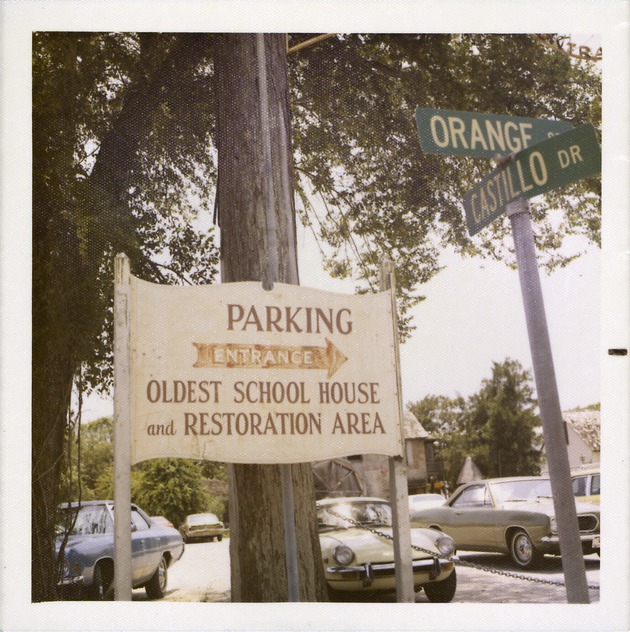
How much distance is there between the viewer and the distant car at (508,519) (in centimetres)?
794

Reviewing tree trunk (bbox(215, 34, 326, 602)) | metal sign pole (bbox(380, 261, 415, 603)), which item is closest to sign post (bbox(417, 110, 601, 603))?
Answer: metal sign pole (bbox(380, 261, 415, 603))

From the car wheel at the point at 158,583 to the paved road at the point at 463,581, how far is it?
→ 85mm

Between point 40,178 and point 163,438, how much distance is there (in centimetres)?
263

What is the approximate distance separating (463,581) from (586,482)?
244cm

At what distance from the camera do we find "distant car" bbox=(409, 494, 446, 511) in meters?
10.6

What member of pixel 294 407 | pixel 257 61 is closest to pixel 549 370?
pixel 294 407

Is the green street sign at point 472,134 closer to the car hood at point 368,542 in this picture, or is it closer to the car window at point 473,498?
the car hood at point 368,542

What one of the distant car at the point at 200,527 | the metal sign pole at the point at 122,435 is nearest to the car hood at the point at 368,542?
the distant car at the point at 200,527

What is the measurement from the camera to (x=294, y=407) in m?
3.44

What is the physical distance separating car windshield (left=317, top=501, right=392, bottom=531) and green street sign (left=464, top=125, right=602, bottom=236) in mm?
4458

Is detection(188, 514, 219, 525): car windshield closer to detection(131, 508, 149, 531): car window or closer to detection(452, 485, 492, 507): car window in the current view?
detection(131, 508, 149, 531): car window

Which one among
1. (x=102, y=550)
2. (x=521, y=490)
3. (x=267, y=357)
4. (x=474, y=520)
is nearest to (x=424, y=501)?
(x=474, y=520)

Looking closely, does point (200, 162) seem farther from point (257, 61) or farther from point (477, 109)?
point (477, 109)

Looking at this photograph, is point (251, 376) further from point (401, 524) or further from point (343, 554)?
point (343, 554)
